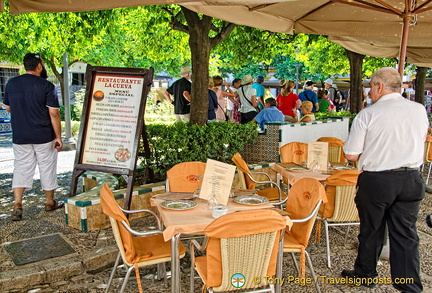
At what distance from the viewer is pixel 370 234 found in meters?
3.51

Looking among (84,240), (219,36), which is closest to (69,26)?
(219,36)

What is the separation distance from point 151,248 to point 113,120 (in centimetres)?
215

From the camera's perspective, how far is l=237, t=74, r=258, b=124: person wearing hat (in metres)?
9.22

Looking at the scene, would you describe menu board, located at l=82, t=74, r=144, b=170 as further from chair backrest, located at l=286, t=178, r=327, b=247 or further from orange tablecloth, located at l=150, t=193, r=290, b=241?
chair backrest, located at l=286, t=178, r=327, b=247

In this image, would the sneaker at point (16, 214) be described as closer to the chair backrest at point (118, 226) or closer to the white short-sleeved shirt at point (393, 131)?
the chair backrest at point (118, 226)

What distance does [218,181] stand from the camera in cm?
329

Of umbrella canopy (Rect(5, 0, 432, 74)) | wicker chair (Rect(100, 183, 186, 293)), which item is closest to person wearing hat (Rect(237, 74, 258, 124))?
umbrella canopy (Rect(5, 0, 432, 74))

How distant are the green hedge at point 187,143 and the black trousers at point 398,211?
10.3ft

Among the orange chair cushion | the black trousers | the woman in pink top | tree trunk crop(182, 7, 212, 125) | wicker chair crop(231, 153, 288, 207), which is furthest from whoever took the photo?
the woman in pink top

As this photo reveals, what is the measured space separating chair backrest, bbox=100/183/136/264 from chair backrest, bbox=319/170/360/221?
219 centimetres

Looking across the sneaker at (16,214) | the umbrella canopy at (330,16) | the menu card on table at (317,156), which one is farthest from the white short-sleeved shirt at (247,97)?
the sneaker at (16,214)

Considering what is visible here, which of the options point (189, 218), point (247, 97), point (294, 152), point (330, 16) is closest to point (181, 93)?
point (247, 97)

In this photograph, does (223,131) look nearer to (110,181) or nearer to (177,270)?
(110,181)

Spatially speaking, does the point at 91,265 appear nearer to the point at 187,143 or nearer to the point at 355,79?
the point at 187,143
